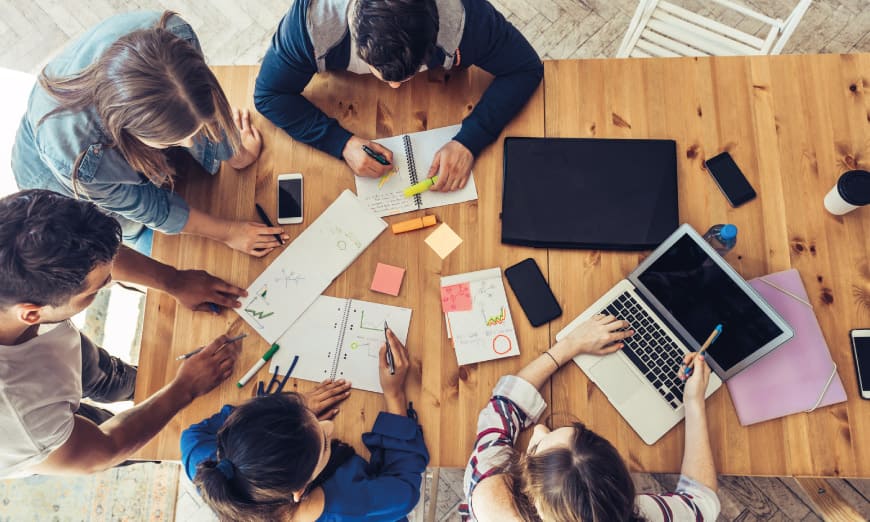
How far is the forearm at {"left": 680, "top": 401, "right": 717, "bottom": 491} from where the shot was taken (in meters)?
1.24

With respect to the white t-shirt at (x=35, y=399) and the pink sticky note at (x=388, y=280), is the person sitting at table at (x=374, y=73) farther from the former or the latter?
the white t-shirt at (x=35, y=399)

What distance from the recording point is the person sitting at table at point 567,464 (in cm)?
107

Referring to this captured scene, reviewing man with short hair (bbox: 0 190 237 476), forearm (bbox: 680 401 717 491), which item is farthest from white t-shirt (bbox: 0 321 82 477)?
forearm (bbox: 680 401 717 491)

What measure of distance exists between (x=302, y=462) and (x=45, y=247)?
63 centimetres

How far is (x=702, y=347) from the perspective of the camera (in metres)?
1.29

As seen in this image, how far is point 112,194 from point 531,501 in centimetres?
113

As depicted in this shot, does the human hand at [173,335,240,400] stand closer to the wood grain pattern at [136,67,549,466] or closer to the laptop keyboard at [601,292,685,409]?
the wood grain pattern at [136,67,549,466]

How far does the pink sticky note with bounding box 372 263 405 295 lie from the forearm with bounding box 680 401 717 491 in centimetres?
72

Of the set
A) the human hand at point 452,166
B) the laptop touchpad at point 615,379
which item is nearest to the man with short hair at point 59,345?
the human hand at point 452,166

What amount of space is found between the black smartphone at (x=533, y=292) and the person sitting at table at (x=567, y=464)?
0.07 metres

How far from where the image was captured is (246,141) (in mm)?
1548

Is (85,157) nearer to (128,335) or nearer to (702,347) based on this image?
(128,335)

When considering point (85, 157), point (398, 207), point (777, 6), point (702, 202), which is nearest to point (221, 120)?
point (85, 157)

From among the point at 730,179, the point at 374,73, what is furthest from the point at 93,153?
the point at 730,179
